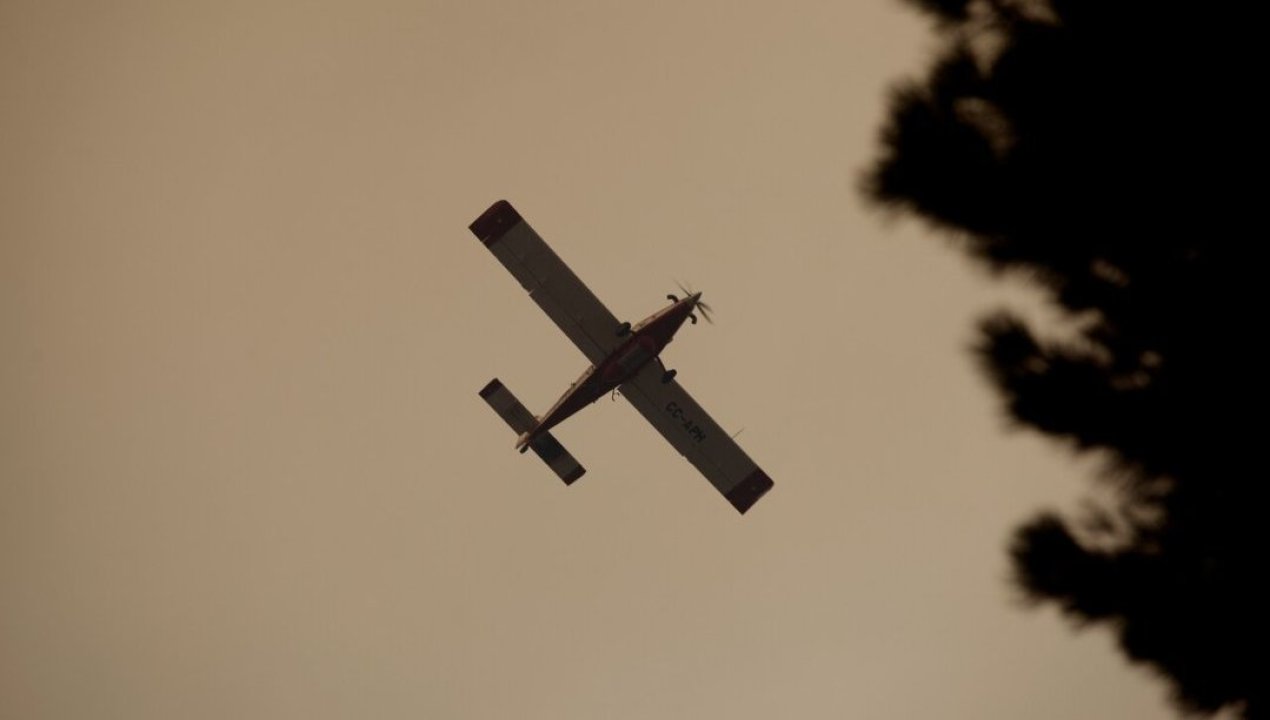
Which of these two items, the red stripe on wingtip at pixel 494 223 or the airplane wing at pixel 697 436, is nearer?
the red stripe on wingtip at pixel 494 223

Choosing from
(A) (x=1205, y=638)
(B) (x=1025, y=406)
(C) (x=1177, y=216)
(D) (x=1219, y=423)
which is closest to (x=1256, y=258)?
(C) (x=1177, y=216)

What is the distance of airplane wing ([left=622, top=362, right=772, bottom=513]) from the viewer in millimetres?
20156

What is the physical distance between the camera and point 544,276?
18453 millimetres

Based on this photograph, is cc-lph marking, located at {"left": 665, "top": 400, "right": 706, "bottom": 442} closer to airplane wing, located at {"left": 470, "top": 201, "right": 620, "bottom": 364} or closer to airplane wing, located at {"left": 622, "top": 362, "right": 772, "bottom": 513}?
airplane wing, located at {"left": 622, "top": 362, "right": 772, "bottom": 513}

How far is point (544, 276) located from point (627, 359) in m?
1.95

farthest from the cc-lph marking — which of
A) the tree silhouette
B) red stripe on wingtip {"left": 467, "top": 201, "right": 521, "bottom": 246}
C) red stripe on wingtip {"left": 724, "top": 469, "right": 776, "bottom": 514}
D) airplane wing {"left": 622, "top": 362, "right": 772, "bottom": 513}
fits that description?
the tree silhouette

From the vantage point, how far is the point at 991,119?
12.2 feet

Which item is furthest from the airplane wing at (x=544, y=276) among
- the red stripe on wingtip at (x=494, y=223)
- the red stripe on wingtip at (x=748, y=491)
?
the red stripe on wingtip at (x=748, y=491)

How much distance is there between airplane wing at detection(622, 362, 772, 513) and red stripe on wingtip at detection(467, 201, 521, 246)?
3.42 meters

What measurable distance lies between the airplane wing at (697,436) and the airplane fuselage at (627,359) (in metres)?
0.59

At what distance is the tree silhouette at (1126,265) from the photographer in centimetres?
337

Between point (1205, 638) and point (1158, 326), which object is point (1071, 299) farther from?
point (1205, 638)

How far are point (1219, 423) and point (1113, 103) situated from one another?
3.52ft

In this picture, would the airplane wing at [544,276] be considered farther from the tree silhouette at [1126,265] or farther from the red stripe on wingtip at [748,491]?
the tree silhouette at [1126,265]
